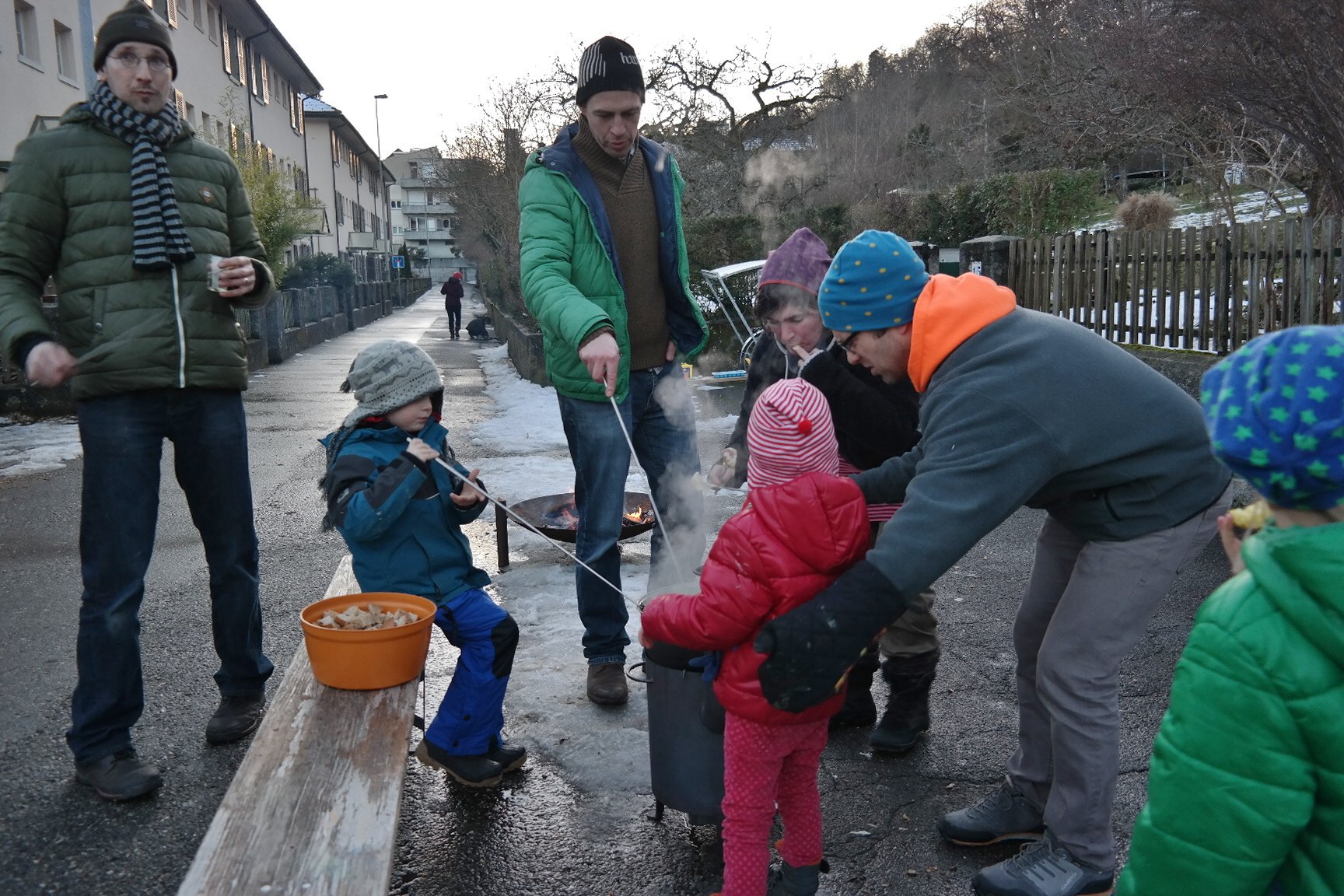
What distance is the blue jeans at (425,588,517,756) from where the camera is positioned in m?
3.03

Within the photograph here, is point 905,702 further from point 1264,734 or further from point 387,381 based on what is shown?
point 1264,734

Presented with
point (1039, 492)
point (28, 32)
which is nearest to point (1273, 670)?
point (1039, 492)

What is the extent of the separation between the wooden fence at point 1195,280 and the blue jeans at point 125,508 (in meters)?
7.89

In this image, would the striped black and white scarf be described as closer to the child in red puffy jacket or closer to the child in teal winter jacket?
the child in teal winter jacket

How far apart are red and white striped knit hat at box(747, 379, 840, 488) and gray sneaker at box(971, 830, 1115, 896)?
113 cm

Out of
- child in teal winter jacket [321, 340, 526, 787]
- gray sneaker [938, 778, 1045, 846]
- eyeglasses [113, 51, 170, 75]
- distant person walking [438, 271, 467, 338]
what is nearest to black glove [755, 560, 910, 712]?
gray sneaker [938, 778, 1045, 846]

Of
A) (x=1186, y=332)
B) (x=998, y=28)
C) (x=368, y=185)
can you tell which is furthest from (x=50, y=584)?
(x=368, y=185)

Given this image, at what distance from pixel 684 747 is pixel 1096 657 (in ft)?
3.57

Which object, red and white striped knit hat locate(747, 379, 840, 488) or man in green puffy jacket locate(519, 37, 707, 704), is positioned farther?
man in green puffy jacket locate(519, 37, 707, 704)

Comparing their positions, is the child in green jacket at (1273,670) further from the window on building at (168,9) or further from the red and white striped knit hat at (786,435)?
the window on building at (168,9)

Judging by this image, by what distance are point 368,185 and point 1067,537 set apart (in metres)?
65.1

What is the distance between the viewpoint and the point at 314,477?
8578 millimetres

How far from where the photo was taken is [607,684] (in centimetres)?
377

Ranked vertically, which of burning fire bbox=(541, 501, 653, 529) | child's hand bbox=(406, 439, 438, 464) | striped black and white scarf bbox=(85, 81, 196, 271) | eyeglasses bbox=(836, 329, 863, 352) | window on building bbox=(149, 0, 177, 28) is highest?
window on building bbox=(149, 0, 177, 28)
